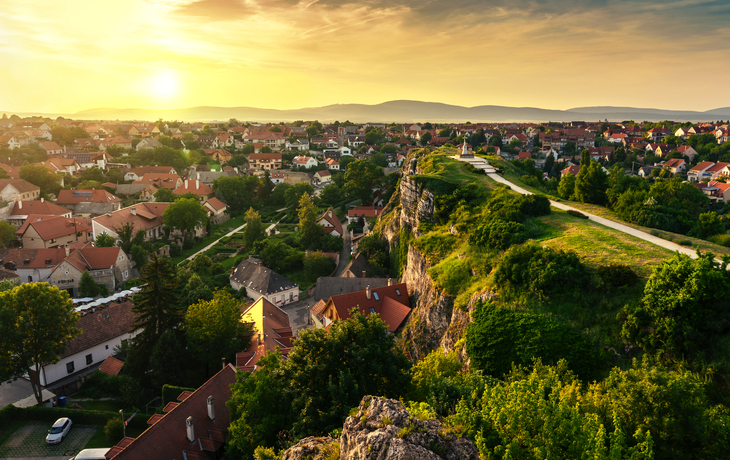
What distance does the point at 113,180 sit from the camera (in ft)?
305

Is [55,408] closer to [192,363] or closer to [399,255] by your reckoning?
[192,363]

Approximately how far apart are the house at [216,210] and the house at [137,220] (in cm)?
847

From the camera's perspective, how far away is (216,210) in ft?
254

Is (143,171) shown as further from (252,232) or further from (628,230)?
(628,230)

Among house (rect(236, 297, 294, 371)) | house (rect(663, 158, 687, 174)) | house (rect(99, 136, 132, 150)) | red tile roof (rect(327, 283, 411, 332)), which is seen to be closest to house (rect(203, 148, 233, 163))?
house (rect(99, 136, 132, 150))

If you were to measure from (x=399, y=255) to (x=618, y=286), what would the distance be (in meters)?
27.2

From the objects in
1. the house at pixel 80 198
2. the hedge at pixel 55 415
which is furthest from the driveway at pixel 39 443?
the house at pixel 80 198

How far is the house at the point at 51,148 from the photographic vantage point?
112 metres

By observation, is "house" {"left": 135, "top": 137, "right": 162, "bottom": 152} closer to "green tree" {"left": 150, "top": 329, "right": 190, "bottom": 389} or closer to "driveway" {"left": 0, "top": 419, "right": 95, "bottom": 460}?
"green tree" {"left": 150, "top": 329, "right": 190, "bottom": 389}

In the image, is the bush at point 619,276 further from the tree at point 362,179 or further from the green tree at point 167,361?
the tree at point 362,179

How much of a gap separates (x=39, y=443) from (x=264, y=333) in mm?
14139

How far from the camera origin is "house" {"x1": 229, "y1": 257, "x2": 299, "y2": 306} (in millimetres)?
44219

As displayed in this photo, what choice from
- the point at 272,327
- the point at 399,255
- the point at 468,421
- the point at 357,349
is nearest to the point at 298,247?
the point at 399,255

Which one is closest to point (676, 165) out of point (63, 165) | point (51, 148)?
point (63, 165)
